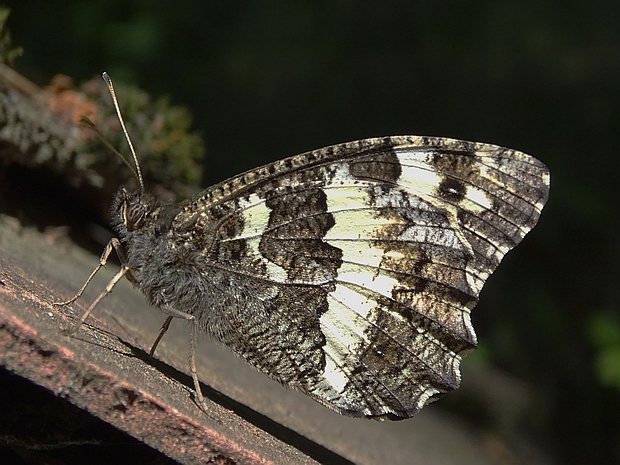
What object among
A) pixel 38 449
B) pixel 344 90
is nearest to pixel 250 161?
pixel 344 90

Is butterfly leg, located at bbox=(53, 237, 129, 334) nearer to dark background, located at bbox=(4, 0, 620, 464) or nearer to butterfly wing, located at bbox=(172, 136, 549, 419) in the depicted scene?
butterfly wing, located at bbox=(172, 136, 549, 419)

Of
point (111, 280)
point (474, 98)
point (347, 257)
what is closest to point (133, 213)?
point (111, 280)

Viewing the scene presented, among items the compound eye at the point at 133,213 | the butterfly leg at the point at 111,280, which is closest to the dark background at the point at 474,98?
the compound eye at the point at 133,213

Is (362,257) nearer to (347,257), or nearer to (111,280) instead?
(347,257)

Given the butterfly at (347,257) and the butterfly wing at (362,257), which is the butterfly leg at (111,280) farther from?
the butterfly wing at (362,257)

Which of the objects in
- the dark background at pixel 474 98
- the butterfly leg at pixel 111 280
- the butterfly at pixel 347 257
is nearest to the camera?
the butterfly leg at pixel 111 280

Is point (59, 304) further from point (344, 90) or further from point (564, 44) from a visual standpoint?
point (564, 44)

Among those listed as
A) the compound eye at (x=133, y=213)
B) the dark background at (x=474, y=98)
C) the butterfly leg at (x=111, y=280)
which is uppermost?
the dark background at (x=474, y=98)

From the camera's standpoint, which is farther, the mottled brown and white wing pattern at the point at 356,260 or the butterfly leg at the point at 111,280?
the mottled brown and white wing pattern at the point at 356,260
